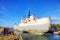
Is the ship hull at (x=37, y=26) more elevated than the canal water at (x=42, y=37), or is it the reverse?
the ship hull at (x=37, y=26)

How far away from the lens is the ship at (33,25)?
3.37 meters

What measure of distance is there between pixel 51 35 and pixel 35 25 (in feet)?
1.72

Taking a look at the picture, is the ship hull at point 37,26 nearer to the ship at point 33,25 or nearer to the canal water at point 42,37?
the ship at point 33,25

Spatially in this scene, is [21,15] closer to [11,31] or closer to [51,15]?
[11,31]

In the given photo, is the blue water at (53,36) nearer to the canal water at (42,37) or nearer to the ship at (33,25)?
the canal water at (42,37)

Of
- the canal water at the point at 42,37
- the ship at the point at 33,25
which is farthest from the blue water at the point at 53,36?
the ship at the point at 33,25

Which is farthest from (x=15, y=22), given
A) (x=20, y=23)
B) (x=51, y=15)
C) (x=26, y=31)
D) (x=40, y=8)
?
(x=51, y=15)

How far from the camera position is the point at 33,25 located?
3414 millimetres

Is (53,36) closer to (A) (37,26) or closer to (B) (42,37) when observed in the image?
(B) (42,37)

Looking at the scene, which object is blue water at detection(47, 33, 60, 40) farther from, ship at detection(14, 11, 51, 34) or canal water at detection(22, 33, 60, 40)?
ship at detection(14, 11, 51, 34)

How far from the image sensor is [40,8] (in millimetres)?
3438

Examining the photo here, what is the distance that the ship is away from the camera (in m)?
3.37

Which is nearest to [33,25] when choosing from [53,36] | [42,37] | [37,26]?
[37,26]

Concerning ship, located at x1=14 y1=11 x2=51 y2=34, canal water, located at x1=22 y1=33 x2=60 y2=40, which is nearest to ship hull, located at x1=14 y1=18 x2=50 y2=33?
ship, located at x1=14 y1=11 x2=51 y2=34
